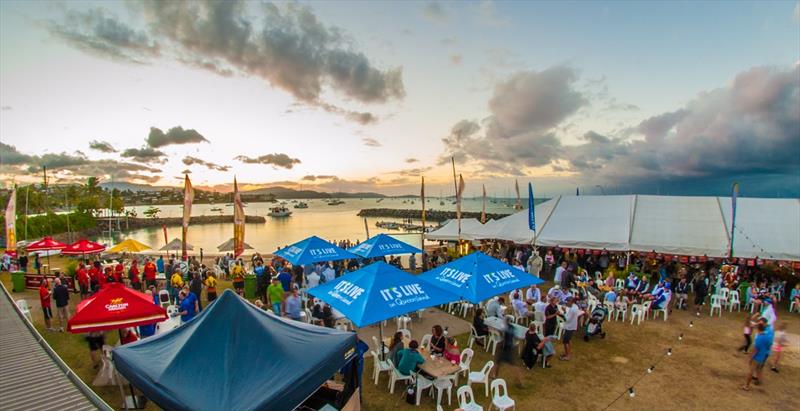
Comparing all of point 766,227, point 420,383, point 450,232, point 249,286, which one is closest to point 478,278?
point 420,383

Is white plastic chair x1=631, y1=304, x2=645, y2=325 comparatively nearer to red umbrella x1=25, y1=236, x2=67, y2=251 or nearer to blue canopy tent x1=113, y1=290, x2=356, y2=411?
blue canopy tent x1=113, y1=290, x2=356, y2=411

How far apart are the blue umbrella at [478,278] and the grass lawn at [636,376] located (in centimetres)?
158

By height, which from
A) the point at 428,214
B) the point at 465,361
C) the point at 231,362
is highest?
the point at 231,362

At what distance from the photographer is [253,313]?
438 cm

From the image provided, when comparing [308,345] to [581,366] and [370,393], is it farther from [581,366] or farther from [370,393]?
[581,366]

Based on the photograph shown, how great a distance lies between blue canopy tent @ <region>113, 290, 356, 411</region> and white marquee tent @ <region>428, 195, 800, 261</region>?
47.2 feet

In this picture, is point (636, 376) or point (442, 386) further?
point (636, 376)

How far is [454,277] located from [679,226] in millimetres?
12422

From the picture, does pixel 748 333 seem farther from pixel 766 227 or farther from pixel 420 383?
pixel 766 227

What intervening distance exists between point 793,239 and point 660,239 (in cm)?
413

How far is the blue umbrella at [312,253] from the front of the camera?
12.7 metres

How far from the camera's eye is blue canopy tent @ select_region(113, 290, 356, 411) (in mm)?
3566

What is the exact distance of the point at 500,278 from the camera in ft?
29.7

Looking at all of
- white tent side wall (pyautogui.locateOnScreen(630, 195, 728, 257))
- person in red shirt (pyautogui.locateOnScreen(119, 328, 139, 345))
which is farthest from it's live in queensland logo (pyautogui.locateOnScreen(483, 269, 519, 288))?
white tent side wall (pyautogui.locateOnScreen(630, 195, 728, 257))
